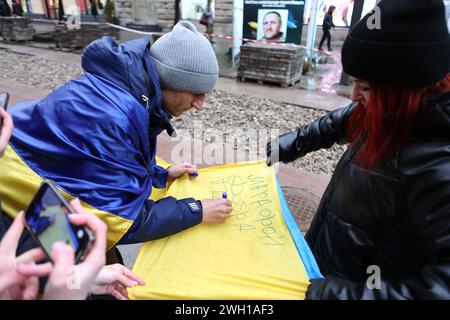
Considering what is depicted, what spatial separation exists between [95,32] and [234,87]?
7.47 m

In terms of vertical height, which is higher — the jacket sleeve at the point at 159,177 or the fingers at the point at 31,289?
the fingers at the point at 31,289

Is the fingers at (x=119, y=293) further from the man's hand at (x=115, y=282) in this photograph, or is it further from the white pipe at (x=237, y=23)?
the white pipe at (x=237, y=23)

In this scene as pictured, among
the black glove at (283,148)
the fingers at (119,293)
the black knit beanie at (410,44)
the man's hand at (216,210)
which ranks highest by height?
the black knit beanie at (410,44)

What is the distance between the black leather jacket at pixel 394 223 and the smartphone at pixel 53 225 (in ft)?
2.28

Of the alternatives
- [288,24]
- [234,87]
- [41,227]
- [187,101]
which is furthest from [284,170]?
[288,24]

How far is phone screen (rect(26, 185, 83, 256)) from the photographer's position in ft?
2.28

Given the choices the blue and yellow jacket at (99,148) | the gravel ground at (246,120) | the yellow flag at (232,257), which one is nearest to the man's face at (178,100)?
the blue and yellow jacket at (99,148)

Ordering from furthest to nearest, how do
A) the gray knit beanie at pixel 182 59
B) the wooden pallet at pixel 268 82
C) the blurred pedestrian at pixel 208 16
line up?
the blurred pedestrian at pixel 208 16, the wooden pallet at pixel 268 82, the gray knit beanie at pixel 182 59

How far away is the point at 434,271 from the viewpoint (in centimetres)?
81

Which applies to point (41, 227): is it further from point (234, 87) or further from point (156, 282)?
point (234, 87)

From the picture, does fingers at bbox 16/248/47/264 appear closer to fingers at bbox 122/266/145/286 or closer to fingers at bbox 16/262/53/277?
fingers at bbox 16/262/53/277

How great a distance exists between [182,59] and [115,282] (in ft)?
3.27

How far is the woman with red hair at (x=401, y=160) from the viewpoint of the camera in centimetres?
87

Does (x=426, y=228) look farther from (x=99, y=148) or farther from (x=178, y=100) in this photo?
(x=178, y=100)
